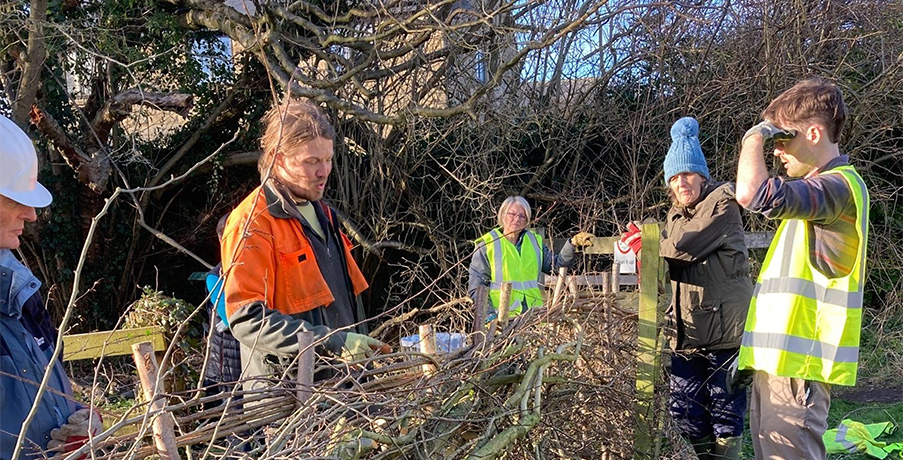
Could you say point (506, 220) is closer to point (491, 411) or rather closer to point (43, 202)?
point (491, 411)

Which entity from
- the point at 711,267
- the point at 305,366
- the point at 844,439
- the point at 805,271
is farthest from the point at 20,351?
the point at 844,439

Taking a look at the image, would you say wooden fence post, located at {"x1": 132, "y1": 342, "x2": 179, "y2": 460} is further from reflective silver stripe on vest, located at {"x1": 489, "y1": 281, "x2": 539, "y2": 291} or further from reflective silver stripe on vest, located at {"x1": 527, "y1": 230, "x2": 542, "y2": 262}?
reflective silver stripe on vest, located at {"x1": 527, "y1": 230, "x2": 542, "y2": 262}

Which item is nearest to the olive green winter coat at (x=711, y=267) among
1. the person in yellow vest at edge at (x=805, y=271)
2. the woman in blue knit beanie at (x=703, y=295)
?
the woman in blue knit beanie at (x=703, y=295)

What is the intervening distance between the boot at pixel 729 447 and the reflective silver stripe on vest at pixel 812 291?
1.13 meters

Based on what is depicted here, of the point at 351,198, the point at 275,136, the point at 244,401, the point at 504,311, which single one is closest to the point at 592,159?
the point at 351,198

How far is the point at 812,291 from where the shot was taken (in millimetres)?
2455

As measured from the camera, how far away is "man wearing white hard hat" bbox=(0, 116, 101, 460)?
1.76 m

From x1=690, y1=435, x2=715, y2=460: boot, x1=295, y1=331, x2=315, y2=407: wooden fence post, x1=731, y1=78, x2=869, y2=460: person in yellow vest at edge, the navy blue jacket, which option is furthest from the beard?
x1=690, y1=435, x2=715, y2=460: boot

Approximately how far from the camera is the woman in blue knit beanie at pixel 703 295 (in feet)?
10.7

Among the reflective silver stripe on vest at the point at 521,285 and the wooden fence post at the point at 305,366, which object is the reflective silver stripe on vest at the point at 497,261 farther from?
the wooden fence post at the point at 305,366

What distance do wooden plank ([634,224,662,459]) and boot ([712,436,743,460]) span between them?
0.48m

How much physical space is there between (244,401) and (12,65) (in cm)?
715

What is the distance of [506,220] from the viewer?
516cm

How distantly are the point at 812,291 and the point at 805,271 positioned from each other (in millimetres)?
76
